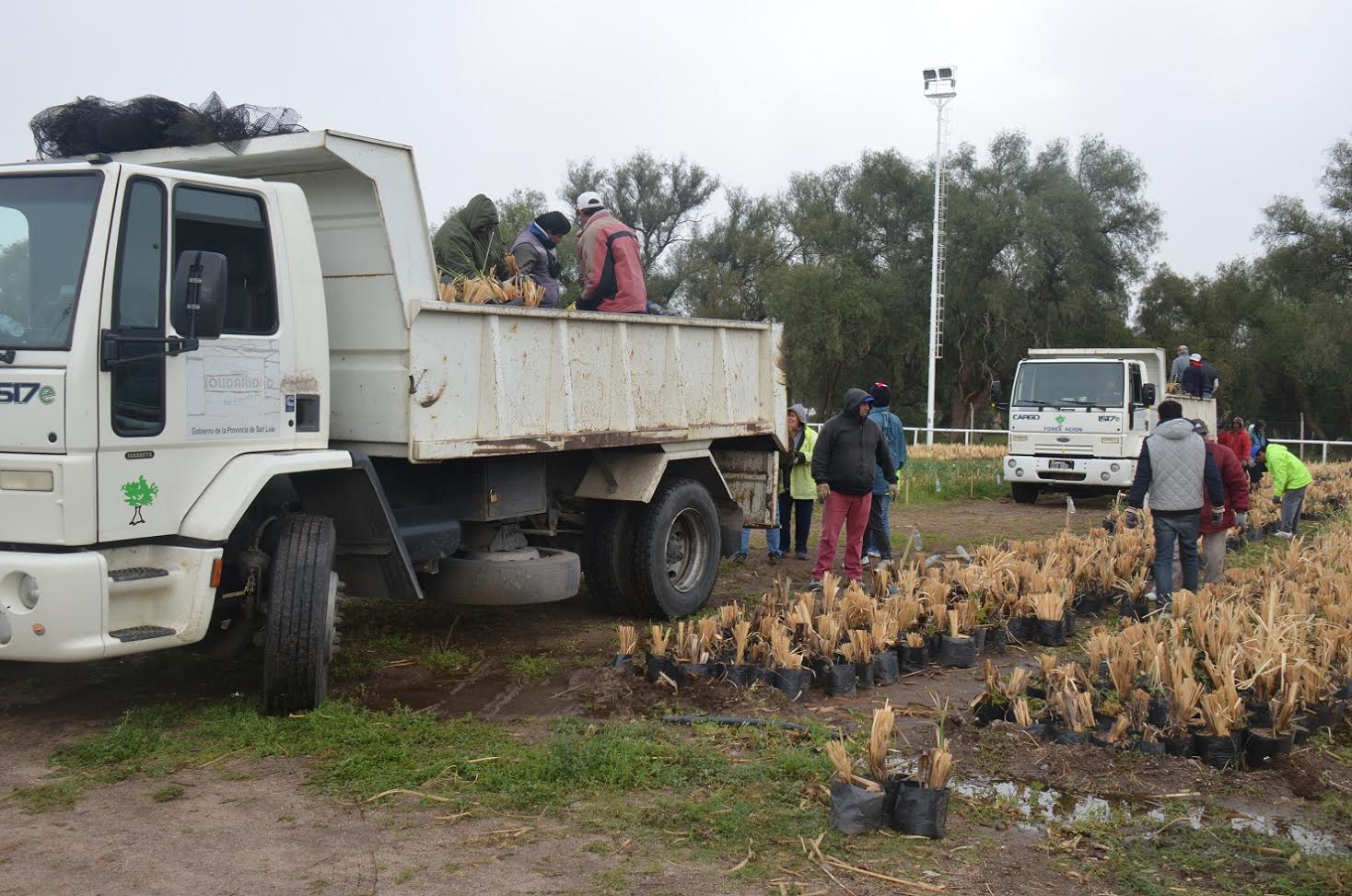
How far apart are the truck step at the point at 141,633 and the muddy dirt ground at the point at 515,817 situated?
2.07 feet

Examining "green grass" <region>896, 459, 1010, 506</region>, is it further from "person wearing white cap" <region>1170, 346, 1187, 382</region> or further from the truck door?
the truck door

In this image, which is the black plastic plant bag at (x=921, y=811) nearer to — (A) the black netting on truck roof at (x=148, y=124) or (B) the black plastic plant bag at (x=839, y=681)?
(B) the black plastic plant bag at (x=839, y=681)

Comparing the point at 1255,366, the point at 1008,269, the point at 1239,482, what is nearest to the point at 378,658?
the point at 1239,482

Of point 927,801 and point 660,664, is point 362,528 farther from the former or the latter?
point 927,801

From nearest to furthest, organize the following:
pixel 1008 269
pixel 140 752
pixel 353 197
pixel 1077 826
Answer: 1. pixel 1077 826
2. pixel 140 752
3. pixel 353 197
4. pixel 1008 269

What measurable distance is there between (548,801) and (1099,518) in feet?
44.3

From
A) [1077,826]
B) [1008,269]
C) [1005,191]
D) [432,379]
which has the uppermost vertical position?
[1005,191]

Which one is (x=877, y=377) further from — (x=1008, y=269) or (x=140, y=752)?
(x=140, y=752)

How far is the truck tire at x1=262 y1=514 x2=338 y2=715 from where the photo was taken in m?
5.98

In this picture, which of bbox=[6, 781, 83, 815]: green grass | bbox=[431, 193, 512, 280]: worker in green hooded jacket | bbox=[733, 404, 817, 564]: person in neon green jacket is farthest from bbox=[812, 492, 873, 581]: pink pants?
bbox=[6, 781, 83, 815]: green grass

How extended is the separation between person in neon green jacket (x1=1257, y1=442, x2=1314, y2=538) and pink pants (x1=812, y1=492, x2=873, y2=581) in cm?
659

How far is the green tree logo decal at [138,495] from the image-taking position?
5535 millimetres

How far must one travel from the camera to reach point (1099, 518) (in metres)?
16.9

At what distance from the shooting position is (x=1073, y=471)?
60.6 feet
